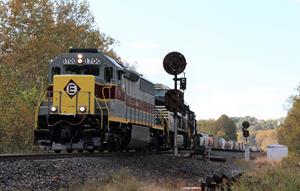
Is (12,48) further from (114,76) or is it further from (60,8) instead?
(114,76)

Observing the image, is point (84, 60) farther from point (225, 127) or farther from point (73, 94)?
point (225, 127)

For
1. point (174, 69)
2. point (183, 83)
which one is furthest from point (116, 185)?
point (183, 83)

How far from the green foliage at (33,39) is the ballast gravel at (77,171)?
19.5m

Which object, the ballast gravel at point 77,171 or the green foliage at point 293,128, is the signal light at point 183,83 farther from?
the green foliage at point 293,128

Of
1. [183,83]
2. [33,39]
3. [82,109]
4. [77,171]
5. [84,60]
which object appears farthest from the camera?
[33,39]

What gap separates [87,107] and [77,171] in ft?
17.6

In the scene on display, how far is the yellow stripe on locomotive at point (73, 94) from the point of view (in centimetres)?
1884

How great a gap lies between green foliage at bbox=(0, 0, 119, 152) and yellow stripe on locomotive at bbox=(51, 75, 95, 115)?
17163 millimetres

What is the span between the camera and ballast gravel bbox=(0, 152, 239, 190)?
11.3 metres

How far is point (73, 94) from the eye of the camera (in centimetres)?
1897

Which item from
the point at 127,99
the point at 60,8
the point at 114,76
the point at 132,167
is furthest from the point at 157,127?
the point at 60,8

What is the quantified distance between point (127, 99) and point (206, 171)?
15.4 ft

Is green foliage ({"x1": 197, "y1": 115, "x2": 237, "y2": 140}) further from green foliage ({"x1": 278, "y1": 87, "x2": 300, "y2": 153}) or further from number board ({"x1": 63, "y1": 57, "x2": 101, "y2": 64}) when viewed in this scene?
number board ({"x1": 63, "y1": 57, "x2": 101, "y2": 64})

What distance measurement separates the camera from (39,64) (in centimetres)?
4081
